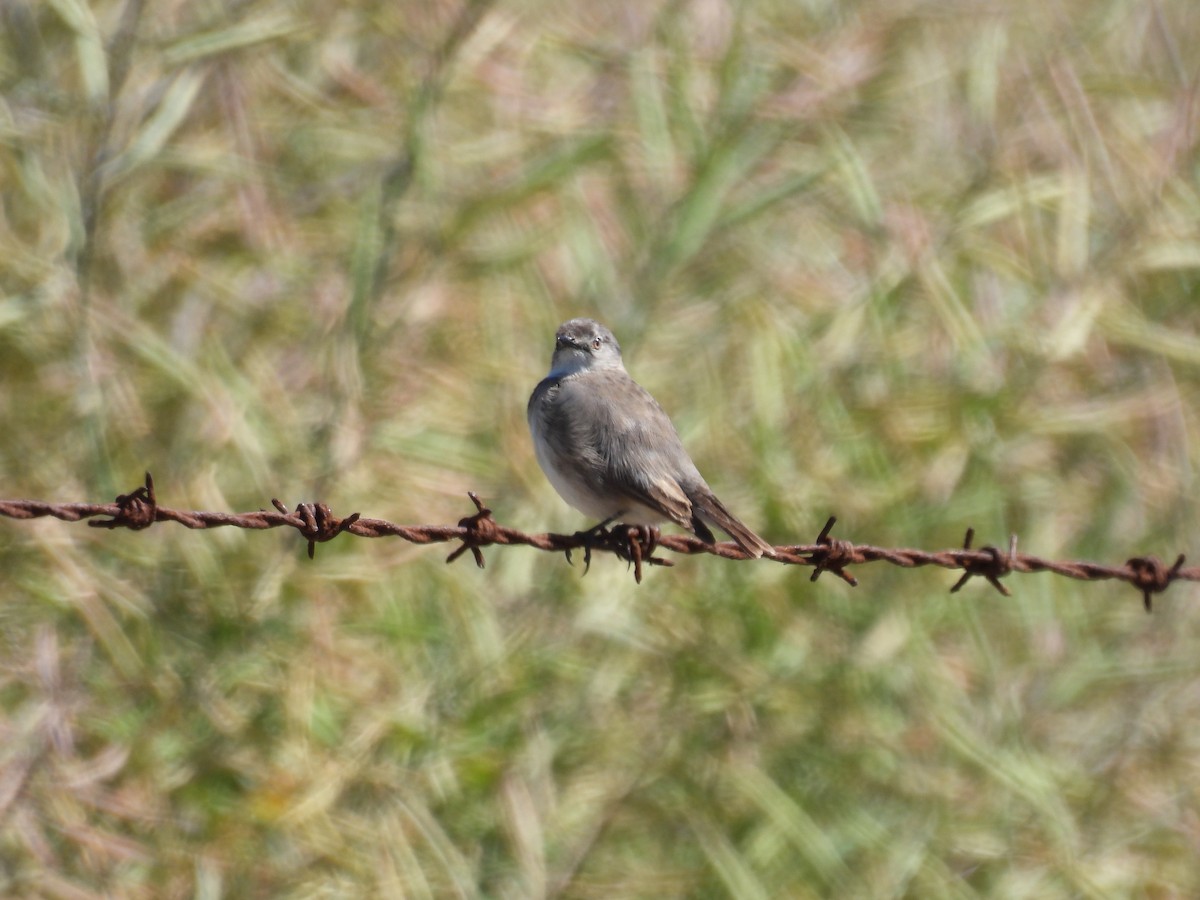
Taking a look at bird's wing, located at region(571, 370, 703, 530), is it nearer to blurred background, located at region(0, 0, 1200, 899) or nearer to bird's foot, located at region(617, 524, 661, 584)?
bird's foot, located at region(617, 524, 661, 584)

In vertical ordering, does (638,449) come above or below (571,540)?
above

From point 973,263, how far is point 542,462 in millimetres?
2333

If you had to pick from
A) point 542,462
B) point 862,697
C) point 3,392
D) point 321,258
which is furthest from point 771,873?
point 3,392

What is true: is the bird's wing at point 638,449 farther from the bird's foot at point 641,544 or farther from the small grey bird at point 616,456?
the bird's foot at point 641,544

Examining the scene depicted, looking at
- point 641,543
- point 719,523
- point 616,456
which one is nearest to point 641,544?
point 641,543

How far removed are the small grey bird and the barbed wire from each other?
14cm

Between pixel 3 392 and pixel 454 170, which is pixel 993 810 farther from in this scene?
pixel 3 392

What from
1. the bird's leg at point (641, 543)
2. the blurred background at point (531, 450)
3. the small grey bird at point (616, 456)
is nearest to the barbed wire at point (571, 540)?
the bird's leg at point (641, 543)

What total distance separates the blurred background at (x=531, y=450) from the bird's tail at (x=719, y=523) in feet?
3.88

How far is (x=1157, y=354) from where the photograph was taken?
6664mm

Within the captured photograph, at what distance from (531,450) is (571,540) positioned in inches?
73.2

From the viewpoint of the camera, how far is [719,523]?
Answer: 4613 mm

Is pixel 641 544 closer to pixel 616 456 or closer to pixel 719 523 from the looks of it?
pixel 719 523

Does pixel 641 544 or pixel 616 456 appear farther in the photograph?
pixel 616 456
